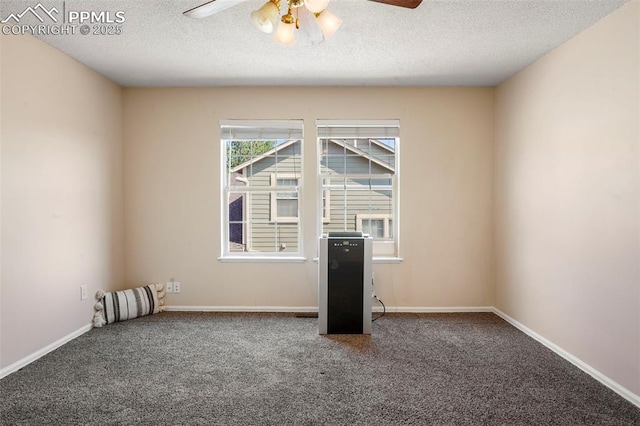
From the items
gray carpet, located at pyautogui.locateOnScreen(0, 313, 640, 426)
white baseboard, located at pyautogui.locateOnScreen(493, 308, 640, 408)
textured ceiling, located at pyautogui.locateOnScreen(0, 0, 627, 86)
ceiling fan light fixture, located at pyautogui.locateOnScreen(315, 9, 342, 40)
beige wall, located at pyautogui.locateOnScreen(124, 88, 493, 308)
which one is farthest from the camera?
beige wall, located at pyautogui.locateOnScreen(124, 88, 493, 308)

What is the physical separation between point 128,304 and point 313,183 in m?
2.25

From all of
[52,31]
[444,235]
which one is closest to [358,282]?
[444,235]

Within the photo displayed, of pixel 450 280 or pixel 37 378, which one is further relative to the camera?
pixel 450 280

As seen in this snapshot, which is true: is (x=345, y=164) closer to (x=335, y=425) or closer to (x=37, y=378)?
(x=335, y=425)

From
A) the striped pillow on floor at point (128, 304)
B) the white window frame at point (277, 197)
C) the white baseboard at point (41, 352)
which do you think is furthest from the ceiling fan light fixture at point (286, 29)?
the striped pillow on floor at point (128, 304)

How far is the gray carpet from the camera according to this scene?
2.23 meters

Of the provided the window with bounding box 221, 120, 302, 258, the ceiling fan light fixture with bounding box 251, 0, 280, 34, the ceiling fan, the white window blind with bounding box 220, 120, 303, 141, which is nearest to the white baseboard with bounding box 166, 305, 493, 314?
the window with bounding box 221, 120, 302, 258

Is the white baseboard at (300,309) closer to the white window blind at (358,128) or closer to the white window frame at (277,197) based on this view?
the white window frame at (277,197)

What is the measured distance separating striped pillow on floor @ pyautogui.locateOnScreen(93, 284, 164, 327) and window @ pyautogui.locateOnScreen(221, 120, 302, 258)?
853 mm

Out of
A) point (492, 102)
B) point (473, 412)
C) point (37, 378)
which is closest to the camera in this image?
point (473, 412)

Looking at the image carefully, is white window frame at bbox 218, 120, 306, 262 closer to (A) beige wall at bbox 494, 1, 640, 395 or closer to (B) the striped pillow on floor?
(B) the striped pillow on floor

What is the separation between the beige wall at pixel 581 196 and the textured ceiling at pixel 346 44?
271 millimetres

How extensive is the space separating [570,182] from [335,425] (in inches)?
95.9

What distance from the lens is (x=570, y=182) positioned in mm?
3012
